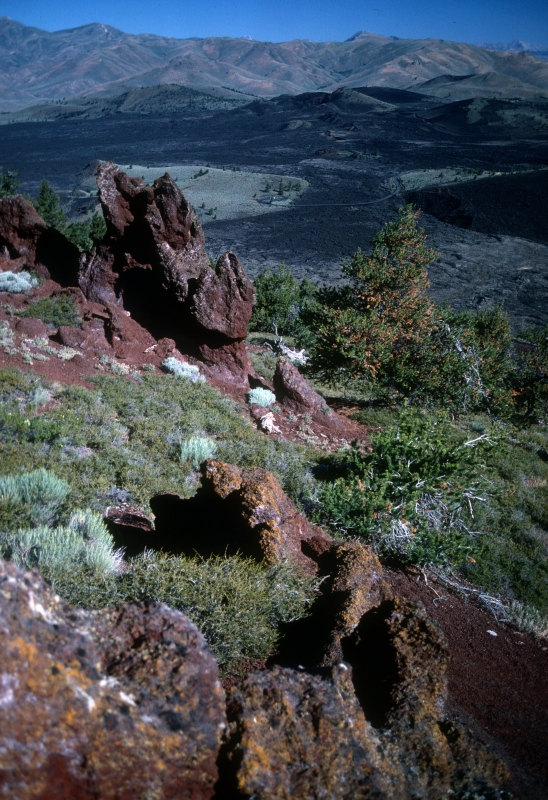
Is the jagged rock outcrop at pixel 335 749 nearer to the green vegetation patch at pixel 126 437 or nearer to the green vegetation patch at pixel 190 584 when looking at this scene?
the green vegetation patch at pixel 190 584

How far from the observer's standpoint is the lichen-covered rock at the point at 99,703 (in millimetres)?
1439

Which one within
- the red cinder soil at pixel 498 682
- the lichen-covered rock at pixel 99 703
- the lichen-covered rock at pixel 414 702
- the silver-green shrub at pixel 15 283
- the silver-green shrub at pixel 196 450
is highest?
the silver-green shrub at pixel 15 283

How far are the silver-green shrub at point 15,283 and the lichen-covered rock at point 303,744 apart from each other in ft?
38.5

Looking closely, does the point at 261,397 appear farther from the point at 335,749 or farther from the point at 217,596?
the point at 335,749

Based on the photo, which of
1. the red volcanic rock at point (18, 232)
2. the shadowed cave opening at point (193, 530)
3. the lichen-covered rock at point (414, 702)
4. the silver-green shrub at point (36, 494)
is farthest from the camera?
the red volcanic rock at point (18, 232)

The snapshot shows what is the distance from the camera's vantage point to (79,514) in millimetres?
3969

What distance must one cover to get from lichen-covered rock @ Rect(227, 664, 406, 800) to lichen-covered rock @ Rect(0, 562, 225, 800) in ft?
0.43

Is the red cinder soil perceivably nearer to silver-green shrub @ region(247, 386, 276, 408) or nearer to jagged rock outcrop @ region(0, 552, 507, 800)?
jagged rock outcrop @ region(0, 552, 507, 800)

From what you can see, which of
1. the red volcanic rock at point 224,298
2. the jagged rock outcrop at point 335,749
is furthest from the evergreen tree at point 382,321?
the jagged rock outcrop at point 335,749

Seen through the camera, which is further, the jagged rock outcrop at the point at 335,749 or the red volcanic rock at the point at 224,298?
the red volcanic rock at the point at 224,298

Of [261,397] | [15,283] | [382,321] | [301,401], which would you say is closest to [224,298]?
[261,397]

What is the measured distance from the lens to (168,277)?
10594 mm

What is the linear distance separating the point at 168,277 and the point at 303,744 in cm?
991

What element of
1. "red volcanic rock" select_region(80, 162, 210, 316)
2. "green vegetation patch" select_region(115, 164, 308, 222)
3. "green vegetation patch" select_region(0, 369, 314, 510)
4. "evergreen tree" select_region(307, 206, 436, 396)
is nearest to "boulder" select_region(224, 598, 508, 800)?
"green vegetation patch" select_region(0, 369, 314, 510)
